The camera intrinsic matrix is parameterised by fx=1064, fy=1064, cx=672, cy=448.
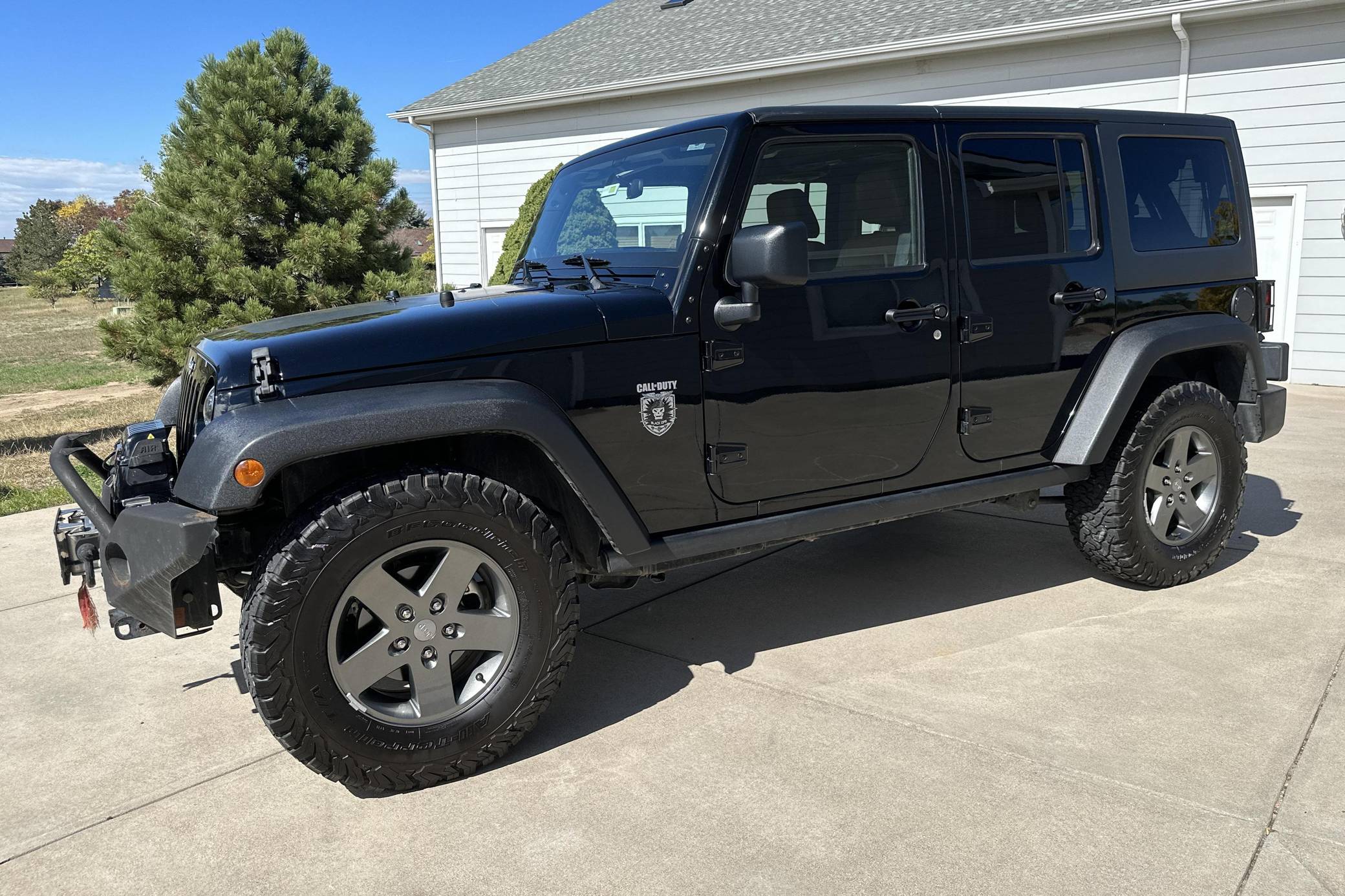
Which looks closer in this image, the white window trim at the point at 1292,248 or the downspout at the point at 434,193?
the white window trim at the point at 1292,248

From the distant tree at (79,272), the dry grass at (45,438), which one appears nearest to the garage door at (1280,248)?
the dry grass at (45,438)

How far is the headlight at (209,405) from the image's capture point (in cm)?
295

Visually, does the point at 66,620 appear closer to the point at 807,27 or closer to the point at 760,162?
the point at 760,162

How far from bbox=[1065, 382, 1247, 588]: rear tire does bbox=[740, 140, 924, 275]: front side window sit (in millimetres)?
1411

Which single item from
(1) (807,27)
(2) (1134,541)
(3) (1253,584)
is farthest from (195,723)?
(1) (807,27)

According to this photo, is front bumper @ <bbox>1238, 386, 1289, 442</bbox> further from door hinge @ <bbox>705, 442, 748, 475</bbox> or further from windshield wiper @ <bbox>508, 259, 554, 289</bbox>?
windshield wiper @ <bbox>508, 259, 554, 289</bbox>

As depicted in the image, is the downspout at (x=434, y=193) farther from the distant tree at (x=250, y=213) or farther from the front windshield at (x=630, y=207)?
the front windshield at (x=630, y=207)

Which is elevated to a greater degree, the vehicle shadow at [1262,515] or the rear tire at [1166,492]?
the rear tire at [1166,492]

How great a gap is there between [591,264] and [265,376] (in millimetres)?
1282

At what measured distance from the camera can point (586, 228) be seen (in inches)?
158

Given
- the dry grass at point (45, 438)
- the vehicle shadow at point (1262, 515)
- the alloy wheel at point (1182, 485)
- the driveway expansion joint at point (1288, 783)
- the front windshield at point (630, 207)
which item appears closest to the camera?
the driveway expansion joint at point (1288, 783)

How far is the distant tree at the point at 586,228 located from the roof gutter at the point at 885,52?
28.7 ft

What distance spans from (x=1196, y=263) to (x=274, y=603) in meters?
3.96

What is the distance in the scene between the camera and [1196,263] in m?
4.61
